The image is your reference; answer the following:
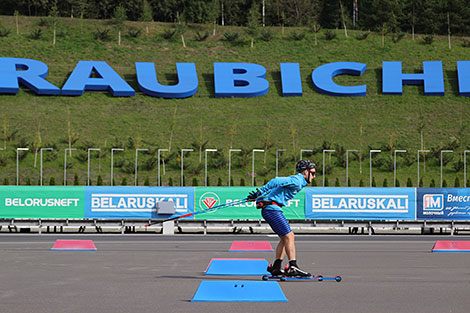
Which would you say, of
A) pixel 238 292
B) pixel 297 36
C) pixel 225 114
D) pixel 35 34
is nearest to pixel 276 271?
pixel 238 292

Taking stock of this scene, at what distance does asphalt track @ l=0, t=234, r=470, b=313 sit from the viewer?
9359 mm

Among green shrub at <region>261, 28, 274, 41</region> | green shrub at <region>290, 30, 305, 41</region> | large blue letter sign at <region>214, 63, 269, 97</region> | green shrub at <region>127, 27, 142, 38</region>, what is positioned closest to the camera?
large blue letter sign at <region>214, 63, 269, 97</region>

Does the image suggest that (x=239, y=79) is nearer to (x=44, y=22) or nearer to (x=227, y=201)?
(x=44, y=22)

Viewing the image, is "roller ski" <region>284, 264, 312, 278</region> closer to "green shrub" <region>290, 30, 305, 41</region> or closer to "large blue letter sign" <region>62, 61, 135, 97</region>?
"large blue letter sign" <region>62, 61, 135, 97</region>

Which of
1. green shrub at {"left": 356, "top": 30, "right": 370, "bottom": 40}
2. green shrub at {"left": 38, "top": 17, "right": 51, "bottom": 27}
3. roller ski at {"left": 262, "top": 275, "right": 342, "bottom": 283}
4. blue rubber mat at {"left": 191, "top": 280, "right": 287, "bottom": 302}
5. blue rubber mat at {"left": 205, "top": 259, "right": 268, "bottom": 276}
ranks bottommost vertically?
green shrub at {"left": 356, "top": 30, "right": 370, "bottom": 40}

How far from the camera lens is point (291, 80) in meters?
69.3

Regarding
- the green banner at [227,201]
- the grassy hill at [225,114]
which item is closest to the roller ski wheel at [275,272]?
the green banner at [227,201]

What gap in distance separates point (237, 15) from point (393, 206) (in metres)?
76.5

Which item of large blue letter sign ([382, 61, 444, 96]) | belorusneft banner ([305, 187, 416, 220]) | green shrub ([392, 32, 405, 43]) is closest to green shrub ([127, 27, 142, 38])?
large blue letter sign ([382, 61, 444, 96])

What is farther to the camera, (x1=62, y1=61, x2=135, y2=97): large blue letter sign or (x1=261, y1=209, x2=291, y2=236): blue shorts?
(x1=62, y1=61, x2=135, y2=97): large blue letter sign

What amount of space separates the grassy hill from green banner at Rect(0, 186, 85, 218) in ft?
74.3

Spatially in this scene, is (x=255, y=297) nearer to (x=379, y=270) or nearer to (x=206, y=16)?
(x=379, y=270)

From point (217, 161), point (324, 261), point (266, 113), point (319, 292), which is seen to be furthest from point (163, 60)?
point (319, 292)

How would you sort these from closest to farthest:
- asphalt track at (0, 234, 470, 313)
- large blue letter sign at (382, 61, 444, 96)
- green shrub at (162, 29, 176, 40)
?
asphalt track at (0, 234, 470, 313)
large blue letter sign at (382, 61, 444, 96)
green shrub at (162, 29, 176, 40)
